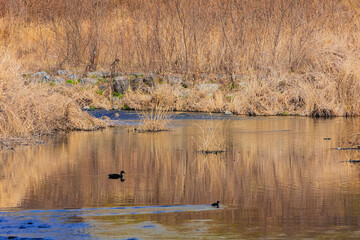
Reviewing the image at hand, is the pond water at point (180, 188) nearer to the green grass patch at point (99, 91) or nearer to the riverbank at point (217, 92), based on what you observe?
the riverbank at point (217, 92)

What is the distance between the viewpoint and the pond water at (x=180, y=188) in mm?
7281

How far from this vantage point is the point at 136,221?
760 cm

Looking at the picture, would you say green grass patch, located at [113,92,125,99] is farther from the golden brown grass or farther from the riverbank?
the golden brown grass

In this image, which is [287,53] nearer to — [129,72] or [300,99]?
[300,99]

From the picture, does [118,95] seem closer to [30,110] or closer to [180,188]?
[30,110]

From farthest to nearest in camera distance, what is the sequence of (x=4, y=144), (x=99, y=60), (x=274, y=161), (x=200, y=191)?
1. (x=99, y=60)
2. (x=4, y=144)
3. (x=274, y=161)
4. (x=200, y=191)

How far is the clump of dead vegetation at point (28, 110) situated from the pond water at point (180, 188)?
2.54ft

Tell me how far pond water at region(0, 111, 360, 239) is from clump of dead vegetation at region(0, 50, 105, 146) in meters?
0.78

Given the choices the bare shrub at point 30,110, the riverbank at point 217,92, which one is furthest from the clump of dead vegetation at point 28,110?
the riverbank at point 217,92

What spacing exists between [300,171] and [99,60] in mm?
19521

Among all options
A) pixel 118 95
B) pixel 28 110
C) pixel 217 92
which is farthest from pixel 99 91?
pixel 28 110

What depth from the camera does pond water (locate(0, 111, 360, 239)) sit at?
7.28m

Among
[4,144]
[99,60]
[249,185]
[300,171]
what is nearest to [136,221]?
[249,185]

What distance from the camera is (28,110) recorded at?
16516 millimetres
